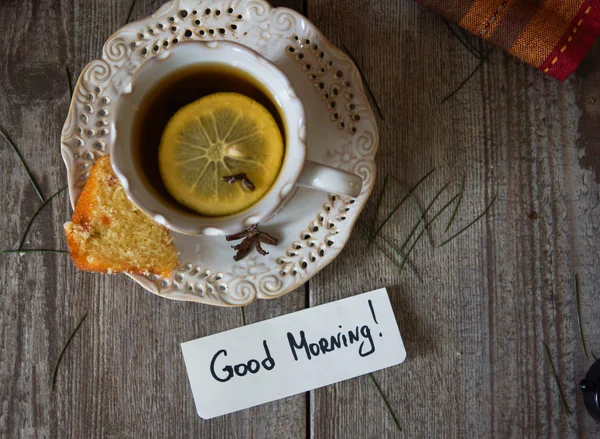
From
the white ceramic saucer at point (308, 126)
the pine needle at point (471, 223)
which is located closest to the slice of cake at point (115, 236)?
the white ceramic saucer at point (308, 126)

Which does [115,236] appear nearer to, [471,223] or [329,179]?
[329,179]

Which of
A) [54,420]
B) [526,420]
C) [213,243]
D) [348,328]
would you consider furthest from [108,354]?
[526,420]

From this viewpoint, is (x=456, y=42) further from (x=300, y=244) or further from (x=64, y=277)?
(x=64, y=277)

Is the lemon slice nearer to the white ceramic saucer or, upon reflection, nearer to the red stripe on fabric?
the white ceramic saucer

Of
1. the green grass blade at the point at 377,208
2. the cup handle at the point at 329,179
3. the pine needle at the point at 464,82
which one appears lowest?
the green grass blade at the point at 377,208

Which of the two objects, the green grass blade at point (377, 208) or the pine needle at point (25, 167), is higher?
the green grass blade at point (377, 208)

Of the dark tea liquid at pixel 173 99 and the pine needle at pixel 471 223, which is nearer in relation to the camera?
the dark tea liquid at pixel 173 99

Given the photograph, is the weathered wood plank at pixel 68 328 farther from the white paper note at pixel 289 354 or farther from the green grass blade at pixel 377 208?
the green grass blade at pixel 377 208
